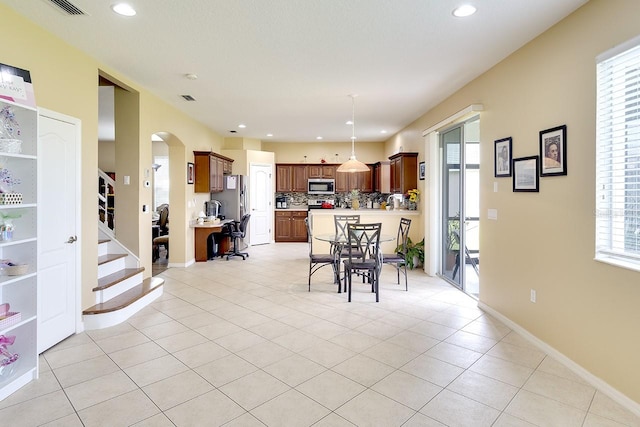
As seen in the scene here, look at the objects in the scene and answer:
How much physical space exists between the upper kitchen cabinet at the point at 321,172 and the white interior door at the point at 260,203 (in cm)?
116

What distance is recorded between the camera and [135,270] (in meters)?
4.63

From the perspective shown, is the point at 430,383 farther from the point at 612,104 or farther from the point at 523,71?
the point at 523,71

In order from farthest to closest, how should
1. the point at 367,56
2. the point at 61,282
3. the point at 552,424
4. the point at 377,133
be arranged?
the point at 377,133 < the point at 367,56 < the point at 61,282 < the point at 552,424

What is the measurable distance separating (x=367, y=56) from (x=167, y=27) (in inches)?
74.8

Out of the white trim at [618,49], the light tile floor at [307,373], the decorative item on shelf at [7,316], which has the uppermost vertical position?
the white trim at [618,49]

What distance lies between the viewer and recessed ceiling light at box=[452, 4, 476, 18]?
8.79 ft

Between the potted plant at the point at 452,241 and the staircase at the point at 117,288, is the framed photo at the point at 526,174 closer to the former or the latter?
the potted plant at the point at 452,241

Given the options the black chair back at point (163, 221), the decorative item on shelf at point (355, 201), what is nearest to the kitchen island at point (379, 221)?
the decorative item on shelf at point (355, 201)

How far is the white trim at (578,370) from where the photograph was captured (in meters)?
2.24

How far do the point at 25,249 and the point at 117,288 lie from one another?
5.33ft

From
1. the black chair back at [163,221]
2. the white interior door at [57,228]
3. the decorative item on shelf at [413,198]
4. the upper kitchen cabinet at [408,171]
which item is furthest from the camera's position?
the black chair back at [163,221]

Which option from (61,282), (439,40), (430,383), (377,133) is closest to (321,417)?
(430,383)

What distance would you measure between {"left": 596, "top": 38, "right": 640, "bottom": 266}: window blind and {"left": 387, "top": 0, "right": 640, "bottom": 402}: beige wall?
6 centimetres

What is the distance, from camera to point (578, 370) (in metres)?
2.66
